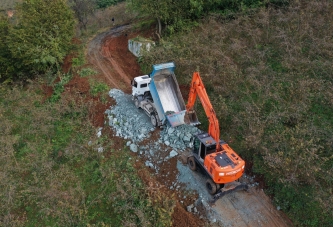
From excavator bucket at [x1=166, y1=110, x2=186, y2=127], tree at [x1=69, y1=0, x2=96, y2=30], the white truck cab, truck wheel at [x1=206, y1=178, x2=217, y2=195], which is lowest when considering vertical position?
truck wheel at [x1=206, y1=178, x2=217, y2=195]

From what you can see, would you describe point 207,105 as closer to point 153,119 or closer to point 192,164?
point 192,164

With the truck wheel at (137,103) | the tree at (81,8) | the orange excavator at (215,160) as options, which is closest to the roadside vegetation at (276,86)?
the orange excavator at (215,160)

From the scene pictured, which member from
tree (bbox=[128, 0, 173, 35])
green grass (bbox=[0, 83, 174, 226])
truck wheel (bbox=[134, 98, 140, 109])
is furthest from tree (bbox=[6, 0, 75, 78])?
truck wheel (bbox=[134, 98, 140, 109])

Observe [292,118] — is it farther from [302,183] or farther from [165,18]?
[165,18]

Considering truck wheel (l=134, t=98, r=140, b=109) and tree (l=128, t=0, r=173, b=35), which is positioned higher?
tree (l=128, t=0, r=173, b=35)

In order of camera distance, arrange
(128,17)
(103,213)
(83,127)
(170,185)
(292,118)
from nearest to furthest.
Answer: (103,213), (170,185), (292,118), (83,127), (128,17)

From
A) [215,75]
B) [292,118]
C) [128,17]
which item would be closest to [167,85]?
[215,75]

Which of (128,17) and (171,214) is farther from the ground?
(128,17)

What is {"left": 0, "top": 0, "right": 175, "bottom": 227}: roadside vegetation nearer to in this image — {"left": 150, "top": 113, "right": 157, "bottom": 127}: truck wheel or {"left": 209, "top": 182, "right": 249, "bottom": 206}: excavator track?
{"left": 209, "top": 182, "right": 249, "bottom": 206}: excavator track
